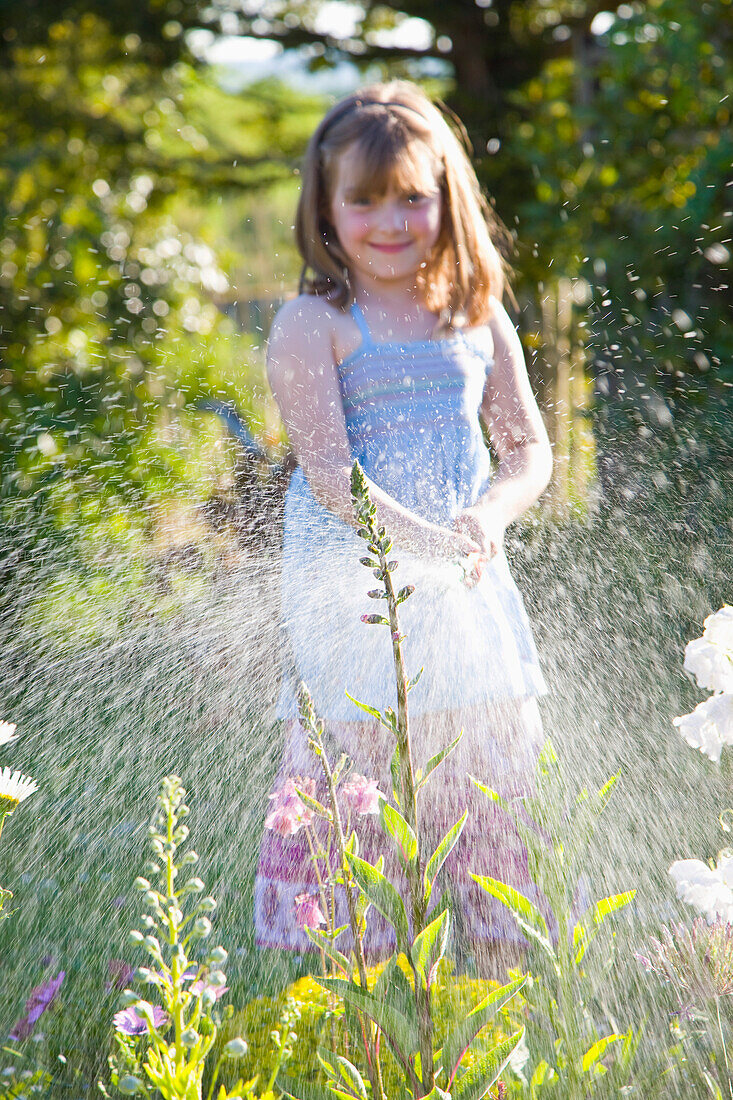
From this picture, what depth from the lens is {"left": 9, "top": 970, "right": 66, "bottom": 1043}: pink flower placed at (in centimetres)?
158

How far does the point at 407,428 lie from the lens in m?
2.06

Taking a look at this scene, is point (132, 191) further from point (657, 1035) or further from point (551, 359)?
point (657, 1035)

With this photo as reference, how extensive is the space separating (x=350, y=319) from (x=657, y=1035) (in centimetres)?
144

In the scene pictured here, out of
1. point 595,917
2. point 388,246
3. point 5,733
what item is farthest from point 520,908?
point 388,246

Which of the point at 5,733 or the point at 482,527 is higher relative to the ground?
the point at 482,527

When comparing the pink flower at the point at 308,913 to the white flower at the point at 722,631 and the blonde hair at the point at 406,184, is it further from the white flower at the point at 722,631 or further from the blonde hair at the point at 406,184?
the blonde hair at the point at 406,184

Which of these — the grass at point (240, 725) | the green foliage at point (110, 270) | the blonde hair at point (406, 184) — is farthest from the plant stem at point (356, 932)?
the green foliage at point (110, 270)

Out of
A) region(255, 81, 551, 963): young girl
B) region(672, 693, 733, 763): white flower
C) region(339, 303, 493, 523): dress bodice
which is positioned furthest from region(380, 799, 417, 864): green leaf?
region(339, 303, 493, 523): dress bodice

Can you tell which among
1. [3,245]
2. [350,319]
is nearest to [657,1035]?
[350,319]

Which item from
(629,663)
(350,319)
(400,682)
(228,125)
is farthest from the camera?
(228,125)

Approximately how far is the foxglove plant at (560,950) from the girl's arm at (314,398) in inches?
25.8

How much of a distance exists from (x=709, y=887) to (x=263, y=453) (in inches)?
130

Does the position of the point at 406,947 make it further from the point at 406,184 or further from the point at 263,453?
the point at 263,453

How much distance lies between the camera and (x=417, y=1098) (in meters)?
1.02
